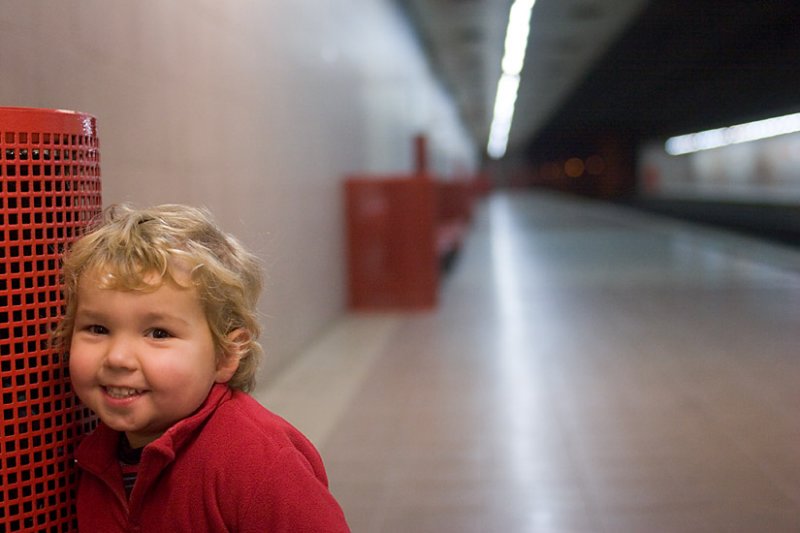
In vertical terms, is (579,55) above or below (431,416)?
above

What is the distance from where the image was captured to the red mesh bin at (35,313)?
5.89ft

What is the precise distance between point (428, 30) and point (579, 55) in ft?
17.7

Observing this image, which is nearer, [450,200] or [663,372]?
[663,372]

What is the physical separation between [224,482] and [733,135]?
113 feet

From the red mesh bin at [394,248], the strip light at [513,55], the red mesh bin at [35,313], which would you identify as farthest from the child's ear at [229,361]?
the strip light at [513,55]

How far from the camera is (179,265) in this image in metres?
1.71

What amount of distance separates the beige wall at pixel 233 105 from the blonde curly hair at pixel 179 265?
3.40 feet

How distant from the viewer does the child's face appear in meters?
1.69

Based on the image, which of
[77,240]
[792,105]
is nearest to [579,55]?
[792,105]

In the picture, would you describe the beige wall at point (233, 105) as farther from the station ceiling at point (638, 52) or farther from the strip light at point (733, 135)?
the strip light at point (733, 135)

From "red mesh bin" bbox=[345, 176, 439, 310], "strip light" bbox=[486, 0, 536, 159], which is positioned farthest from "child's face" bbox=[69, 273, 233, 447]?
"strip light" bbox=[486, 0, 536, 159]

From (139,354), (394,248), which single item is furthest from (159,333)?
(394,248)

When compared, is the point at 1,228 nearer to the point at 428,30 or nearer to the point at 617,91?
the point at 428,30

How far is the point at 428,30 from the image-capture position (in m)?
18.4
